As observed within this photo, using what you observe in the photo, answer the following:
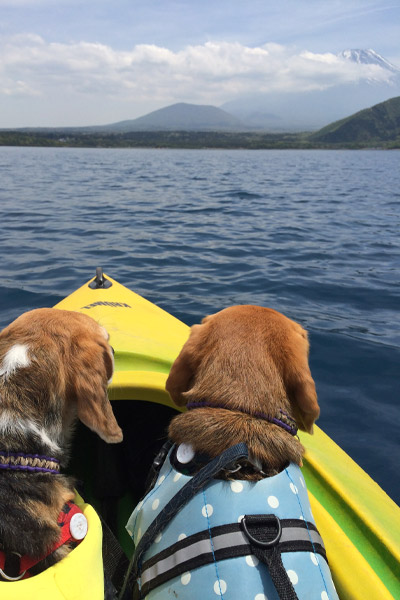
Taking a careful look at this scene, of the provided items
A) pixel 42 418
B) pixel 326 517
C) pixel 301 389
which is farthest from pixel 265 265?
pixel 42 418

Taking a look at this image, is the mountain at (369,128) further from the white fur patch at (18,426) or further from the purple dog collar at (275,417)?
the white fur patch at (18,426)

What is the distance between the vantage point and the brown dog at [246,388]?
6.88 ft

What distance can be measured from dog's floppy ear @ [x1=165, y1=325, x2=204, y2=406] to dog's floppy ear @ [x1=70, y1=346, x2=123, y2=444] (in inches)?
15.6

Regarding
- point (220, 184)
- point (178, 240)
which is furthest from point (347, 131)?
point (178, 240)

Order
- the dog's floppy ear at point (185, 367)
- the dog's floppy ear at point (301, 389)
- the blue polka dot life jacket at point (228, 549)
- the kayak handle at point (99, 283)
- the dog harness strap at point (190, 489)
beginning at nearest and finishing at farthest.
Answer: the blue polka dot life jacket at point (228, 549) < the dog harness strap at point (190, 489) < the dog's floppy ear at point (301, 389) < the dog's floppy ear at point (185, 367) < the kayak handle at point (99, 283)

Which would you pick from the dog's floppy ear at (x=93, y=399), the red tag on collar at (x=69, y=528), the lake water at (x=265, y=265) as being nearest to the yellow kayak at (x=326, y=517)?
the red tag on collar at (x=69, y=528)

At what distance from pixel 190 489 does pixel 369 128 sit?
202717 mm

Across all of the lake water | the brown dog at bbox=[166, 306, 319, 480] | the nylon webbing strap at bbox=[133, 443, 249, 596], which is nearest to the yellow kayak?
the nylon webbing strap at bbox=[133, 443, 249, 596]

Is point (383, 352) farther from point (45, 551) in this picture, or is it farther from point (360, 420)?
point (45, 551)

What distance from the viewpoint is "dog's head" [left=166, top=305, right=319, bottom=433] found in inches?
86.7

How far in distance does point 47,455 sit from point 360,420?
12.4ft

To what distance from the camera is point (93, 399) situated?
2.17m

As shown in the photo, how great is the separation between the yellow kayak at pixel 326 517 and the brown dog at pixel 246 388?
0.59 meters

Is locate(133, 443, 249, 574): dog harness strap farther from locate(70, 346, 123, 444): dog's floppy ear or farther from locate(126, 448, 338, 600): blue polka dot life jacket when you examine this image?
locate(70, 346, 123, 444): dog's floppy ear
